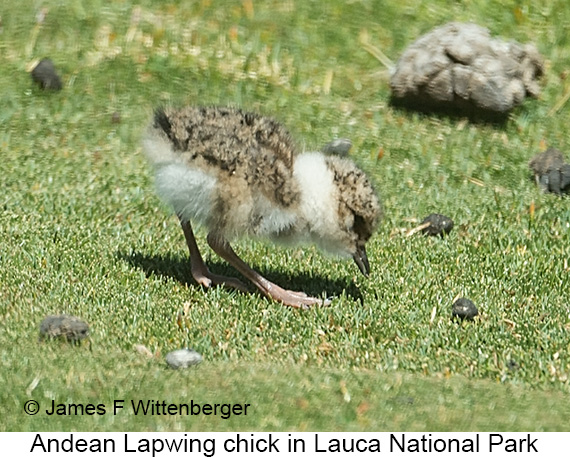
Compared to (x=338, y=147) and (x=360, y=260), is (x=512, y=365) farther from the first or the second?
(x=338, y=147)

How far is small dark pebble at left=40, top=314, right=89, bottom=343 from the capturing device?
5781 mm

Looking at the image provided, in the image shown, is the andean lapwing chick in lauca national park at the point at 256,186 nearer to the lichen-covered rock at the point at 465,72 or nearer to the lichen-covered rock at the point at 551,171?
the lichen-covered rock at the point at 551,171

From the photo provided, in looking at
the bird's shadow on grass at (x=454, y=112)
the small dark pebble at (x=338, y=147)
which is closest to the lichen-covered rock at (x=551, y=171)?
the bird's shadow on grass at (x=454, y=112)

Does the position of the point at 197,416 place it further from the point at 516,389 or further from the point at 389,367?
A: the point at 516,389

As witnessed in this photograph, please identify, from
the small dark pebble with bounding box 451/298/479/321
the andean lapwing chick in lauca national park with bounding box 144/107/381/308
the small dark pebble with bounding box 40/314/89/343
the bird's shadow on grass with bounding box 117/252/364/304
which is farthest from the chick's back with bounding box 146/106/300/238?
the small dark pebble with bounding box 451/298/479/321

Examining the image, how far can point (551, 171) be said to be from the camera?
8797 mm

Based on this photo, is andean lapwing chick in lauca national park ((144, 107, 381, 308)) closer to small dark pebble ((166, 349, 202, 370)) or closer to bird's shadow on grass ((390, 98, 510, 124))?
small dark pebble ((166, 349, 202, 370))

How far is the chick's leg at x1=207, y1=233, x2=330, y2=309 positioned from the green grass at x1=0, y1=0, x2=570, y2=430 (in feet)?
0.34

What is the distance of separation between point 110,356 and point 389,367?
58.5 inches

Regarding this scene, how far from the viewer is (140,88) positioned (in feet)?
32.8

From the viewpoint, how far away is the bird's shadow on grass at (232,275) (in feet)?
22.7

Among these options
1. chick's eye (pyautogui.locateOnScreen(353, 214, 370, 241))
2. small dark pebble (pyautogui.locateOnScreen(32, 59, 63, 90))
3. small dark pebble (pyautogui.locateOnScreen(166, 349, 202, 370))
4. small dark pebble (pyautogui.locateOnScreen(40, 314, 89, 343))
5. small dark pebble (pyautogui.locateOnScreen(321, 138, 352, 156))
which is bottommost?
small dark pebble (pyautogui.locateOnScreen(321, 138, 352, 156))

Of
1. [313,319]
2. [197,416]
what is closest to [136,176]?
[313,319]

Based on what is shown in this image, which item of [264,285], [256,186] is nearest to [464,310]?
[264,285]
